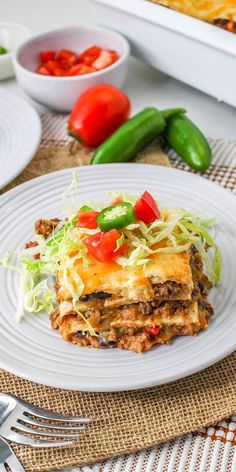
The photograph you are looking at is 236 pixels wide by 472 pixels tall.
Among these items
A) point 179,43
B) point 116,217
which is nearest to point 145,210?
point 116,217

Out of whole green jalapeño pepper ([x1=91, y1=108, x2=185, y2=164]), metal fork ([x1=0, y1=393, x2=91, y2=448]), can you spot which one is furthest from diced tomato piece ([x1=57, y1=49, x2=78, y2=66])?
metal fork ([x1=0, y1=393, x2=91, y2=448])

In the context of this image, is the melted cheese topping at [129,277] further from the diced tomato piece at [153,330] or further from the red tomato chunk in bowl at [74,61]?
the red tomato chunk in bowl at [74,61]

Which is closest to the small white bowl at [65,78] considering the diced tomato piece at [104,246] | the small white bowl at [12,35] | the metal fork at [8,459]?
the small white bowl at [12,35]

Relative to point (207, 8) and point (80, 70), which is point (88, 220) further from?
point (80, 70)

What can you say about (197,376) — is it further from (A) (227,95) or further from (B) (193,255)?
(A) (227,95)

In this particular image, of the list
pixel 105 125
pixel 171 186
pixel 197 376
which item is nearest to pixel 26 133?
pixel 105 125
